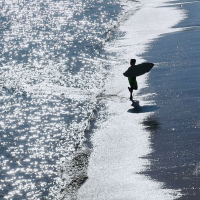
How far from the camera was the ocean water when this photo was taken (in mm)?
14883

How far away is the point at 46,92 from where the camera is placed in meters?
23.2

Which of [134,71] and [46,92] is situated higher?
[134,71]

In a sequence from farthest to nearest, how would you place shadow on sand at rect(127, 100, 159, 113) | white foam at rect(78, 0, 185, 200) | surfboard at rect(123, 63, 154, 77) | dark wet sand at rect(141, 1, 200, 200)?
surfboard at rect(123, 63, 154, 77) < shadow on sand at rect(127, 100, 159, 113) < dark wet sand at rect(141, 1, 200, 200) < white foam at rect(78, 0, 185, 200)

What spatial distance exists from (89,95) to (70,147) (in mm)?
6159

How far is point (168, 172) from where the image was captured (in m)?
13.4

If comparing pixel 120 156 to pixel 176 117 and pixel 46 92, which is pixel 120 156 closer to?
pixel 176 117

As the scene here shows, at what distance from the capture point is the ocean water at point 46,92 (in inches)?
586

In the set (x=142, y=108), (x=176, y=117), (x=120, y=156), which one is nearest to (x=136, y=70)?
(x=142, y=108)

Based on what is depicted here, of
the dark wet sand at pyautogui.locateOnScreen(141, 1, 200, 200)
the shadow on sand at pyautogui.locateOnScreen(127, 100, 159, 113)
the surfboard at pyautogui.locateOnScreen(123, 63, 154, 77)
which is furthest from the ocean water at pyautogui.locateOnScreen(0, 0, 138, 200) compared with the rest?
the dark wet sand at pyautogui.locateOnScreen(141, 1, 200, 200)

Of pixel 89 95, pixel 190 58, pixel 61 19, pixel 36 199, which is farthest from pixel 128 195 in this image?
pixel 61 19

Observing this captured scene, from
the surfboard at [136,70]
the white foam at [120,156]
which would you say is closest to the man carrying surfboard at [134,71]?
the surfboard at [136,70]

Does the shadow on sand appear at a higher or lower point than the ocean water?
higher

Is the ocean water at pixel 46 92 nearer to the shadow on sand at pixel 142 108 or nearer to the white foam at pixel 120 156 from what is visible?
the white foam at pixel 120 156

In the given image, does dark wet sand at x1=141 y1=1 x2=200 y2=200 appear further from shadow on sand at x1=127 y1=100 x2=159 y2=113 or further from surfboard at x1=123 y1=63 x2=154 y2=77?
surfboard at x1=123 y1=63 x2=154 y2=77
